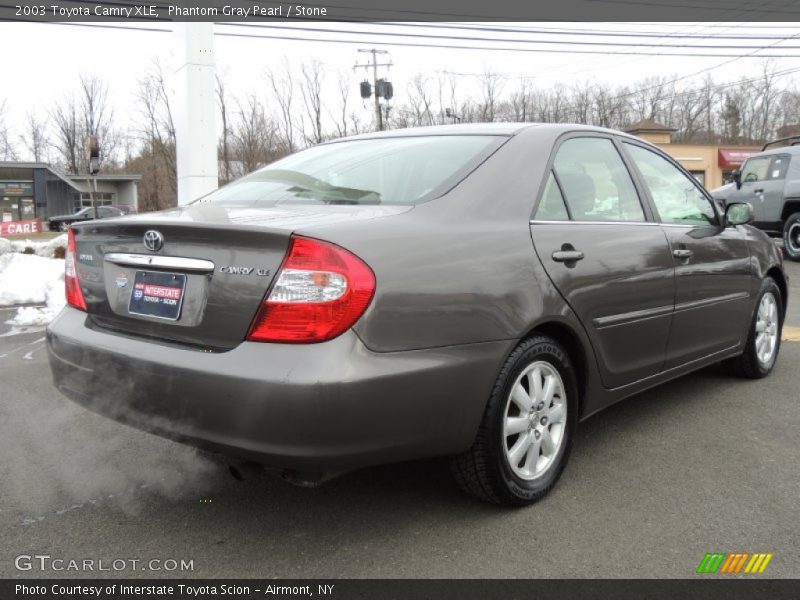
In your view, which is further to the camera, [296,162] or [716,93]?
[716,93]

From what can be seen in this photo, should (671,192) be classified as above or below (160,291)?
above

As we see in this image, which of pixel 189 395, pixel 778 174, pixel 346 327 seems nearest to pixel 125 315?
pixel 189 395

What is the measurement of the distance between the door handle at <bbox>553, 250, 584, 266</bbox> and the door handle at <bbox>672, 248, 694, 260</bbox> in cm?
92

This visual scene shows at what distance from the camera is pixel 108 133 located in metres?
53.3

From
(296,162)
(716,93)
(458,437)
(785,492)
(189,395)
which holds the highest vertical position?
(716,93)

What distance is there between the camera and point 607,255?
10.1 feet

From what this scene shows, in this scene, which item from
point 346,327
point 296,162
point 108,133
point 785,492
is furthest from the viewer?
point 108,133

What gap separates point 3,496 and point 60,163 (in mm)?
60182

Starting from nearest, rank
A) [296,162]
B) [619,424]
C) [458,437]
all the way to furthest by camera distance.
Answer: [458,437], [296,162], [619,424]

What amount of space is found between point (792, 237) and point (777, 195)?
87 cm

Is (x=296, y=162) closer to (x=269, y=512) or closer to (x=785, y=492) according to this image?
(x=269, y=512)

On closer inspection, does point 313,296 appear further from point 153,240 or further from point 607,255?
point 607,255

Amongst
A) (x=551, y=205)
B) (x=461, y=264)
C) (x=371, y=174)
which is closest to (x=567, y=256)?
(x=551, y=205)

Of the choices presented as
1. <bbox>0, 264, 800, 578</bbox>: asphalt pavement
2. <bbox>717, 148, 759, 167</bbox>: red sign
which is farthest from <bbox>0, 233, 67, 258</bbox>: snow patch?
<bbox>717, 148, 759, 167</bbox>: red sign
